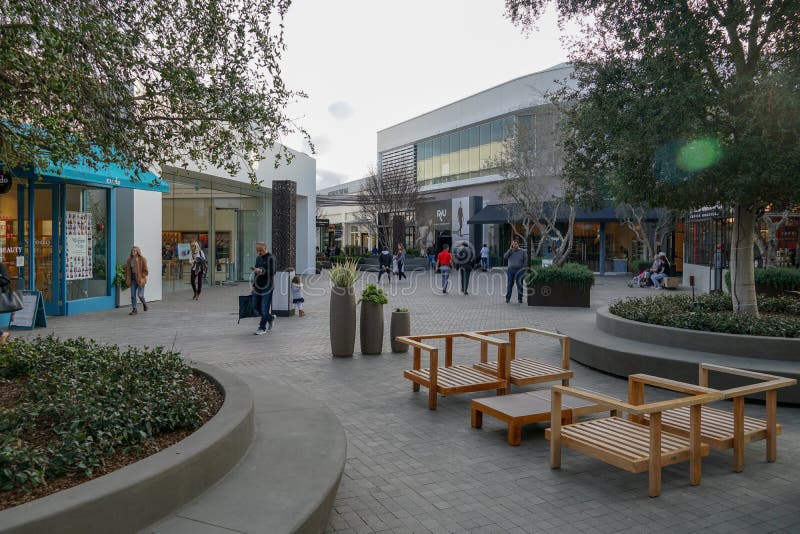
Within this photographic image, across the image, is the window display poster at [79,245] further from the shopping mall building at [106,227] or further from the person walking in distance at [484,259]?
the person walking in distance at [484,259]

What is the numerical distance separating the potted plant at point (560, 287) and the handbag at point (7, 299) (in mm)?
12703

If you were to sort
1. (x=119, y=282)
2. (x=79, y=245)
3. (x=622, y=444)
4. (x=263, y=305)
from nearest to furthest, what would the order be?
A: 1. (x=622, y=444)
2. (x=263, y=305)
3. (x=79, y=245)
4. (x=119, y=282)

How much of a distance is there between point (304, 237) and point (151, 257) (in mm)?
13413

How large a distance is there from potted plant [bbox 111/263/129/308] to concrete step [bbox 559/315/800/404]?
1212 centimetres

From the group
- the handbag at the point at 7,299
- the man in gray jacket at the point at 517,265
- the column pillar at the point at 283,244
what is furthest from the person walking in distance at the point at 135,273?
the man in gray jacket at the point at 517,265

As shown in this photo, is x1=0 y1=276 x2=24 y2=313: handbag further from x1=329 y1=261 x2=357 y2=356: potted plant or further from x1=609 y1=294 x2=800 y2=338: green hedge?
x1=609 y1=294 x2=800 y2=338: green hedge

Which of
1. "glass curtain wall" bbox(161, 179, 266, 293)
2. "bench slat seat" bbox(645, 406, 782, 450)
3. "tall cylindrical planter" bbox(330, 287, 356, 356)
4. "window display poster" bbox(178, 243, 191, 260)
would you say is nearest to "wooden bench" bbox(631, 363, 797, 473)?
"bench slat seat" bbox(645, 406, 782, 450)

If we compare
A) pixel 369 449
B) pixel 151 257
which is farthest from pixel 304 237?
pixel 369 449

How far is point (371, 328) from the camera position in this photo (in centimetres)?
955

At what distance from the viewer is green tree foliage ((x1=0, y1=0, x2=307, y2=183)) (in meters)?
4.70

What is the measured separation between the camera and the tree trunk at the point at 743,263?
893cm

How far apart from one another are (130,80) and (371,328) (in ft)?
16.9

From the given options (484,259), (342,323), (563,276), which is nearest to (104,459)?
(342,323)

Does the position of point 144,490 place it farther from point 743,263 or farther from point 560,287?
point 560,287
